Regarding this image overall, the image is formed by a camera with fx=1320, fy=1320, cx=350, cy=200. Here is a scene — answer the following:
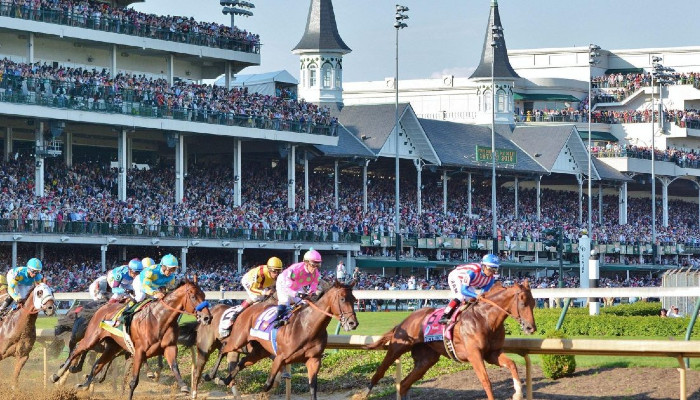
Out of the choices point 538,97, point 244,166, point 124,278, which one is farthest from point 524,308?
point 538,97

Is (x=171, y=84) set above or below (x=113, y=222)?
above

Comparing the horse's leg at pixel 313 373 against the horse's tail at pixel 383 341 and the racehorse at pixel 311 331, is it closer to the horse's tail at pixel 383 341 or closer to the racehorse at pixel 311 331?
the racehorse at pixel 311 331

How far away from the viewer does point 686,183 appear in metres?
70.1

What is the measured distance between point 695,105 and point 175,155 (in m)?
39.4

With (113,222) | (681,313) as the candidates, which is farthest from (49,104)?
(681,313)

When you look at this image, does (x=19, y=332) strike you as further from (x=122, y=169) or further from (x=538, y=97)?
(x=538, y=97)

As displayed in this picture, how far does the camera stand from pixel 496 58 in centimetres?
6625

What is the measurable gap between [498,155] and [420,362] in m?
41.3

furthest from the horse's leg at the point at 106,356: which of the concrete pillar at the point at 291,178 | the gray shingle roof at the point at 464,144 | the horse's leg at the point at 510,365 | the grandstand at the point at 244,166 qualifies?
the gray shingle roof at the point at 464,144

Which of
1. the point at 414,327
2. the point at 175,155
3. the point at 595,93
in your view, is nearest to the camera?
the point at 414,327

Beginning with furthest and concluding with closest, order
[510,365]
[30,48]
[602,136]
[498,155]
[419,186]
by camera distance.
→ [602,136] < [498,155] < [419,186] < [30,48] < [510,365]

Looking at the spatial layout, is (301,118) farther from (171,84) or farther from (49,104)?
(49,104)

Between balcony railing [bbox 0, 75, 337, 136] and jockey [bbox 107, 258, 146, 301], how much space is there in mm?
20261

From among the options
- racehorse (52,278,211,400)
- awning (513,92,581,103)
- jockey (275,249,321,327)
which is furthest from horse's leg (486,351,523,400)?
awning (513,92,581,103)
